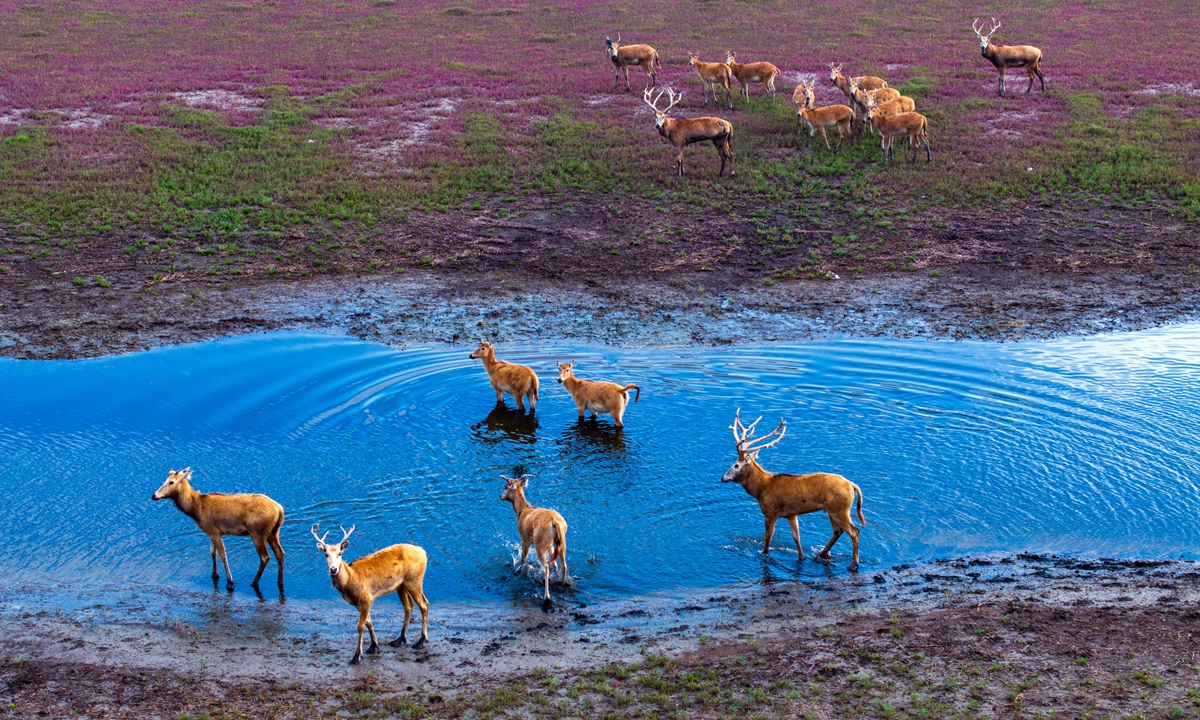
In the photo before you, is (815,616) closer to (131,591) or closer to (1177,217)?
(131,591)

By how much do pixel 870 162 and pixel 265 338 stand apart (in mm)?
17860

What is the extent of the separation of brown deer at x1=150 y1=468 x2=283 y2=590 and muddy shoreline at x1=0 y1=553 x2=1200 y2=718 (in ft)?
1.81

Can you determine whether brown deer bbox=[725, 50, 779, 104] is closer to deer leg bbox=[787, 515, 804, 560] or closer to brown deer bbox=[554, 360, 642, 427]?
brown deer bbox=[554, 360, 642, 427]

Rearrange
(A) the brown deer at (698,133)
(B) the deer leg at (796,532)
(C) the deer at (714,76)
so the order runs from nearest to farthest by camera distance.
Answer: (B) the deer leg at (796,532), (A) the brown deer at (698,133), (C) the deer at (714,76)

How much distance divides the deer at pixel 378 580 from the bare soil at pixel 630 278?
1040cm

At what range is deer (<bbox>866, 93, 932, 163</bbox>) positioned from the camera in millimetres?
30922

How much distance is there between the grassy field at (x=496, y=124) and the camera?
93.5 feet

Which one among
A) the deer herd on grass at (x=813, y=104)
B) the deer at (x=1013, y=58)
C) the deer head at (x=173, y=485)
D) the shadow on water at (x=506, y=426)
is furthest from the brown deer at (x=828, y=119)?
the deer head at (x=173, y=485)

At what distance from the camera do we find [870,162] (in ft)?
102

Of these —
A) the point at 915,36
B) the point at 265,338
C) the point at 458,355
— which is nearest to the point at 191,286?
the point at 265,338

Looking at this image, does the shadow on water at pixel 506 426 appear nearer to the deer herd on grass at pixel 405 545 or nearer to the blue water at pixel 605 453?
the blue water at pixel 605 453

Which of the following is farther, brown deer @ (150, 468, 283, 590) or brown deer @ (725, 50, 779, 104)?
brown deer @ (725, 50, 779, 104)

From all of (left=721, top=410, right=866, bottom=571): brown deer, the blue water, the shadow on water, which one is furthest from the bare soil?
(left=721, top=410, right=866, bottom=571): brown deer

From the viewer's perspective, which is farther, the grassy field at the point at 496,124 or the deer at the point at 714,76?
the deer at the point at 714,76
